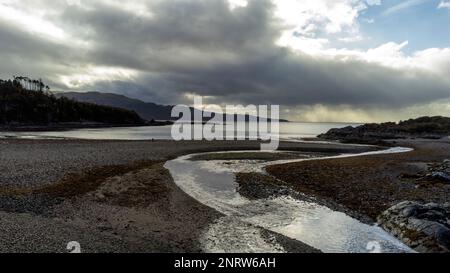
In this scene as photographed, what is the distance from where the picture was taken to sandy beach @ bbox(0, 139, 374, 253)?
14.0 meters

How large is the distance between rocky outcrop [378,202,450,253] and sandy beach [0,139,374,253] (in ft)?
15.9

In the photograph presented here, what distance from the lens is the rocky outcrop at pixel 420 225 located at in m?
14.3

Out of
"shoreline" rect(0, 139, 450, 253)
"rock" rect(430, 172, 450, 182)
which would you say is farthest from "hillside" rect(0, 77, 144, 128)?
"rock" rect(430, 172, 450, 182)

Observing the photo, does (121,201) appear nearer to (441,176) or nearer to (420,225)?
(420,225)

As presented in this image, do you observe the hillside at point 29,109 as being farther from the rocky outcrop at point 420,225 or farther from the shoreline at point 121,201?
the rocky outcrop at point 420,225

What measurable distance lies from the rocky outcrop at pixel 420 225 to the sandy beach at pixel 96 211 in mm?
4846

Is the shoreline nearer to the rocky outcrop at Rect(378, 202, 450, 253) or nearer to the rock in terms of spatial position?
the rocky outcrop at Rect(378, 202, 450, 253)

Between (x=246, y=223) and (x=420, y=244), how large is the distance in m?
8.13

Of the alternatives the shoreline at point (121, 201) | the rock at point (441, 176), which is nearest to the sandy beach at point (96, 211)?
the shoreline at point (121, 201)

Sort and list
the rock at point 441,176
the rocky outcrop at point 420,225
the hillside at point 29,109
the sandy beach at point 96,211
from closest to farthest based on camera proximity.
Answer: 1. the sandy beach at point 96,211
2. the rocky outcrop at point 420,225
3. the rock at point 441,176
4. the hillside at point 29,109

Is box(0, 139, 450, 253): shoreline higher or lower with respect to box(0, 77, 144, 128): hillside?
lower

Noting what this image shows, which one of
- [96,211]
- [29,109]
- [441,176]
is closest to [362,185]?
[441,176]
